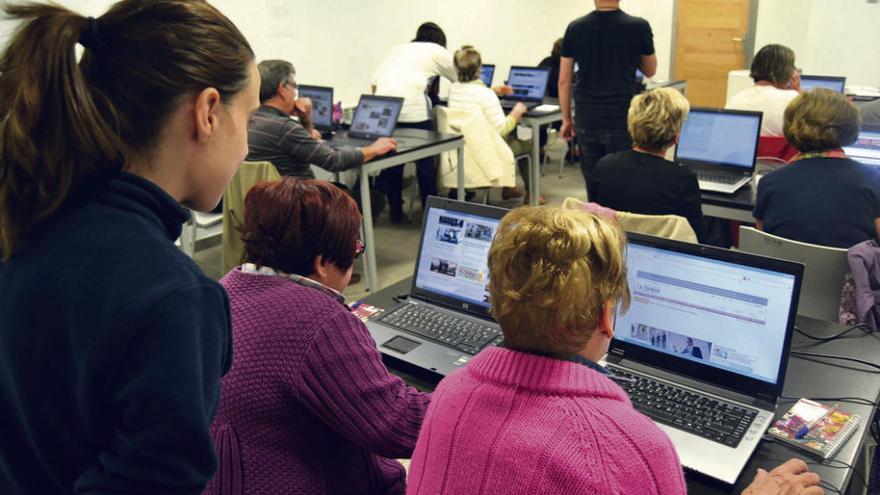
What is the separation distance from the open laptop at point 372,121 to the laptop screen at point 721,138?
173cm

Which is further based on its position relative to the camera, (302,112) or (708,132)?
(302,112)

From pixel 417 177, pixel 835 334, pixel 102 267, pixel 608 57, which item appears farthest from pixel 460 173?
pixel 102 267

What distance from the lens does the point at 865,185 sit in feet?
7.90

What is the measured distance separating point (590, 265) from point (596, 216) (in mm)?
82

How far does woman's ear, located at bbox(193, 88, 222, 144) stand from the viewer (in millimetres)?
830

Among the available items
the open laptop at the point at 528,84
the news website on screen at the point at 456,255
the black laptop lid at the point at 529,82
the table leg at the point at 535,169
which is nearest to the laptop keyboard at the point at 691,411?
the news website on screen at the point at 456,255

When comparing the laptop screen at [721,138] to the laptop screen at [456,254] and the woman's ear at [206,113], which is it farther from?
the woman's ear at [206,113]

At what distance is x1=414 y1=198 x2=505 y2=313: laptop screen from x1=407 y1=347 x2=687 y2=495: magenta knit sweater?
0.80m

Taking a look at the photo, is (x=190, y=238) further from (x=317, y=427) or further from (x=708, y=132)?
(x=317, y=427)

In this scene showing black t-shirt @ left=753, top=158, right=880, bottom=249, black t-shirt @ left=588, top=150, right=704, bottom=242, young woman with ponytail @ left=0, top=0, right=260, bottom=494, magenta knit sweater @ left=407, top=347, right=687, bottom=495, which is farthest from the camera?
black t-shirt @ left=588, top=150, right=704, bottom=242

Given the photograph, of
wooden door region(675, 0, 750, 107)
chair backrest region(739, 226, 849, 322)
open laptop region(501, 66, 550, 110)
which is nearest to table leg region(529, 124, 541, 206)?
open laptop region(501, 66, 550, 110)

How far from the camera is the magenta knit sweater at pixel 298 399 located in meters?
1.17

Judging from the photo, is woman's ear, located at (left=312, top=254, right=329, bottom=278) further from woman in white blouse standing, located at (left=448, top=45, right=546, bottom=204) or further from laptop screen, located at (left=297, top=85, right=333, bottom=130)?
woman in white blouse standing, located at (left=448, top=45, right=546, bottom=204)

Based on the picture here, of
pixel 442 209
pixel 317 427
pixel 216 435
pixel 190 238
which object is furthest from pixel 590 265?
pixel 190 238
